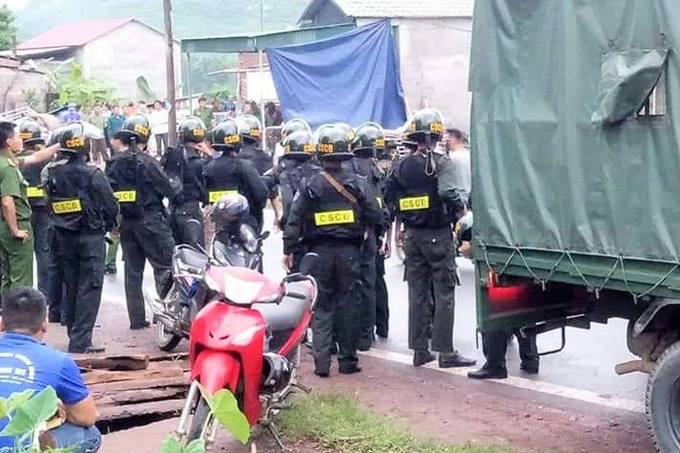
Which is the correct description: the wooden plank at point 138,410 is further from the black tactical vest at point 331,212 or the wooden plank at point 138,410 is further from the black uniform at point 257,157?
the black uniform at point 257,157

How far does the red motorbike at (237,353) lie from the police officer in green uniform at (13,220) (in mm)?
3286

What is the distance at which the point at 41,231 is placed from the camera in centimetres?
1148

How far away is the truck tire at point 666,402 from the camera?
6.11 meters

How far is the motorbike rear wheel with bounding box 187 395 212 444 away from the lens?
5754 mm

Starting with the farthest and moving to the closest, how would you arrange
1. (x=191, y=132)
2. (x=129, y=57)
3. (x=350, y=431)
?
(x=129, y=57) → (x=191, y=132) → (x=350, y=431)

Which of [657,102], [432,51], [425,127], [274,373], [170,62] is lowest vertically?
[274,373]

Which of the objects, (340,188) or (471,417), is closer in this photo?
(471,417)

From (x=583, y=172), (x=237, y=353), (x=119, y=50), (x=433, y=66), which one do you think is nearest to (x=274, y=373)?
(x=237, y=353)

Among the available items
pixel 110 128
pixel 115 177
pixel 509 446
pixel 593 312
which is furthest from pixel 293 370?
pixel 110 128

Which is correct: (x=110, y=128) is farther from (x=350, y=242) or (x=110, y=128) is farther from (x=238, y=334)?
(x=238, y=334)

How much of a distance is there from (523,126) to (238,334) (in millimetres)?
2159

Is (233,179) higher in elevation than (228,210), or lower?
higher

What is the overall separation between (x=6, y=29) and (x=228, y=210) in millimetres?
48325

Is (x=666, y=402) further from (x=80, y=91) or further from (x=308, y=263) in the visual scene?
(x=80, y=91)
